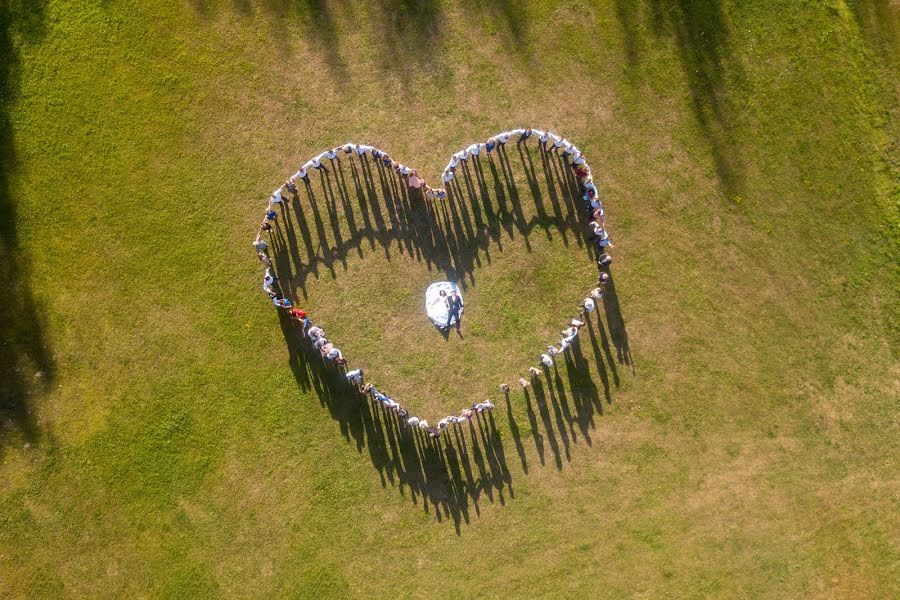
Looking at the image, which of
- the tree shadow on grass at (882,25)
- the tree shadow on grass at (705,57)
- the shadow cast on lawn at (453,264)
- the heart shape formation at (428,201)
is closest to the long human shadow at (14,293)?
the heart shape formation at (428,201)

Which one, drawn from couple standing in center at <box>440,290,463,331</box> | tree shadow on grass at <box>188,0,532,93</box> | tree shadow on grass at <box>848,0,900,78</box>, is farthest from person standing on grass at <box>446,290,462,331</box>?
tree shadow on grass at <box>848,0,900,78</box>

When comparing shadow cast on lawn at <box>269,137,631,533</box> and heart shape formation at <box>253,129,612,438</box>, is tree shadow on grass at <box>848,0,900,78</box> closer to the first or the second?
heart shape formation at <box>253,129,612,438</box>

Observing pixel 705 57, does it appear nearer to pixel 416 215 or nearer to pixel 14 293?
pixel 416 215

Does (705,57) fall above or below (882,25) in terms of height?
above

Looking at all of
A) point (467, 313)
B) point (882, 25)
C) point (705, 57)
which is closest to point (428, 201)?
point (467, 313)

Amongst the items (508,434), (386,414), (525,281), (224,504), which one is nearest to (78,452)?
(224,504)

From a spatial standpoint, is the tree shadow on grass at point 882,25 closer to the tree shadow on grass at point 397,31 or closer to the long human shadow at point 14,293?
the tree shadow on grass at point 397,31
